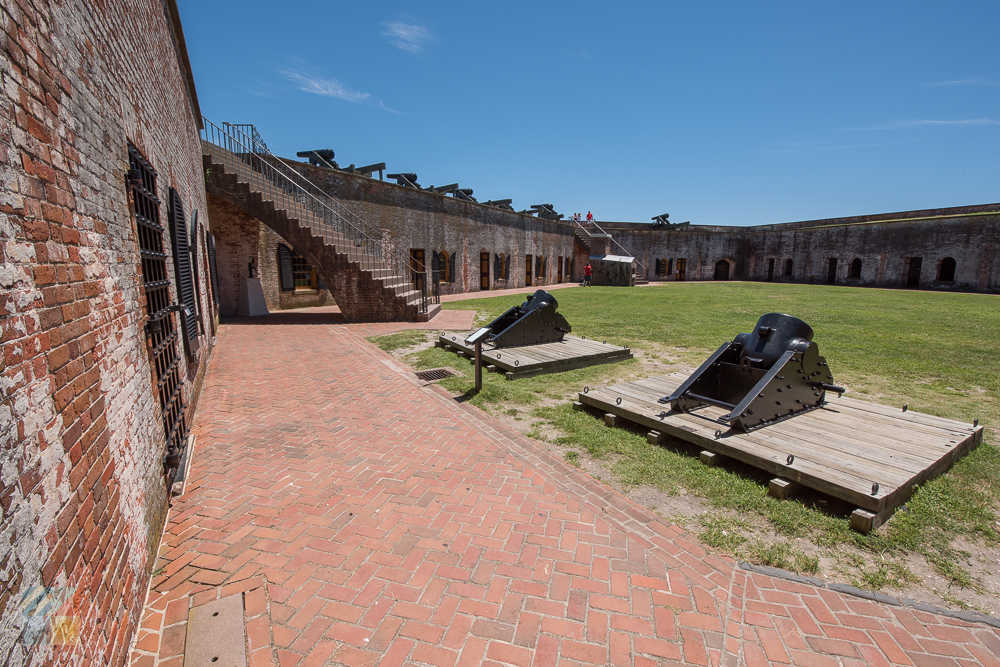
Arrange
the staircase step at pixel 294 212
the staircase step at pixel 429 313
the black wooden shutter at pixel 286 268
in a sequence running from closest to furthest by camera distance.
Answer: the staircase step at pixel 294 212 < the staircase step at pixel 429 313 < the black wooden shutter at pixel 286 268

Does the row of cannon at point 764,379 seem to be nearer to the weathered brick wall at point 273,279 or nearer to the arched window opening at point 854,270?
the weathered brick wall at point 273,279

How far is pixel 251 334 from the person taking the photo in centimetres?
1020

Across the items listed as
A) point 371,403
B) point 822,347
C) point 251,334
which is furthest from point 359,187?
point 822,347

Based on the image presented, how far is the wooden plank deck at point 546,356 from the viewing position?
6.61 metres

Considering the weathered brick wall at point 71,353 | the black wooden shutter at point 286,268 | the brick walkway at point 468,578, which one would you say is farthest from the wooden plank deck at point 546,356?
the black wooden shutter at point 286,268

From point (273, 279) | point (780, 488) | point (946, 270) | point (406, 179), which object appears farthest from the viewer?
point (946, 270)

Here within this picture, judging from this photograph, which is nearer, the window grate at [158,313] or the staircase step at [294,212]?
the window grate at [158,313]

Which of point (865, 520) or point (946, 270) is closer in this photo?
point (865, 520)

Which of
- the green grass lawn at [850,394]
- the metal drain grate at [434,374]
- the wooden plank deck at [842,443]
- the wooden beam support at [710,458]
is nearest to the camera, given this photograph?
the green grass lawn at [850,394]

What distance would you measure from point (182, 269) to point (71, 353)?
425cm

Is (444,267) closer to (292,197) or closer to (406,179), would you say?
(406,179)

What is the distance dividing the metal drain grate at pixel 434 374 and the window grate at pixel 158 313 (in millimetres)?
2990

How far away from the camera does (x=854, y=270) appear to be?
31516 mm

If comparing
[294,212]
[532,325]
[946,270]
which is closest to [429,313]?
[294,212]
